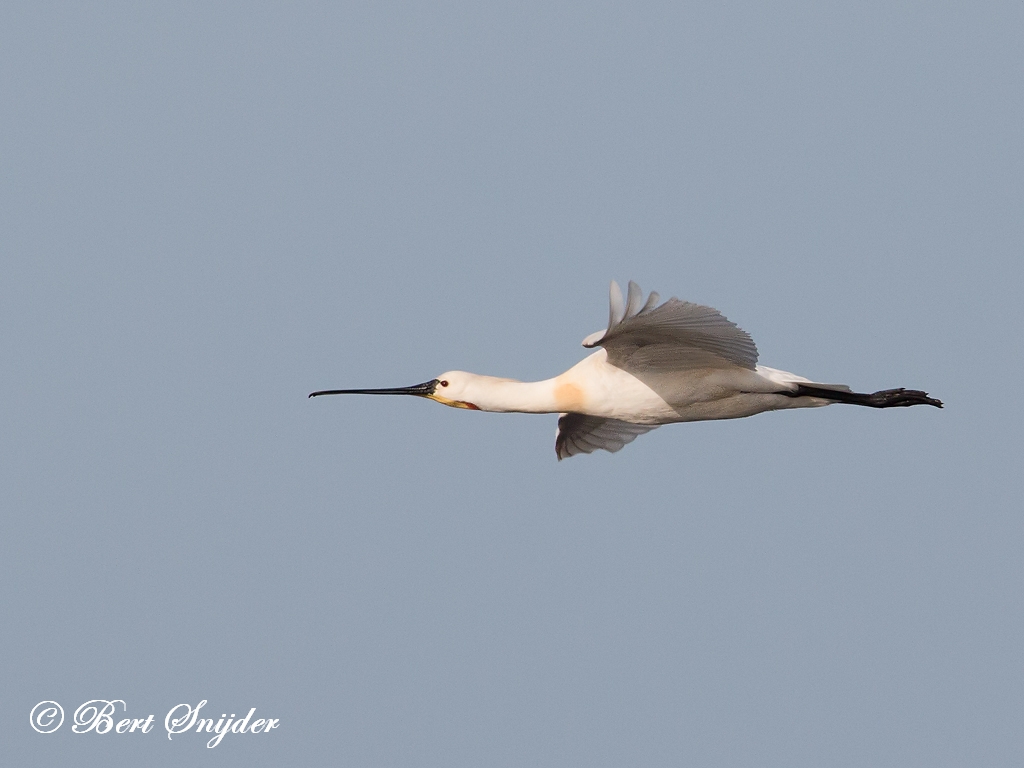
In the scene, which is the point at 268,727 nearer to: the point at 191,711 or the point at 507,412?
the point at 191,711

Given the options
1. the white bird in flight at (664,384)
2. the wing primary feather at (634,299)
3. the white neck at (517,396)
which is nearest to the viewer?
the wing primary feather at (634,299)

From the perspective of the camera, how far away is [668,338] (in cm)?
1191

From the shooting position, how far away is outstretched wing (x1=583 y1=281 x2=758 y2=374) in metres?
11.1

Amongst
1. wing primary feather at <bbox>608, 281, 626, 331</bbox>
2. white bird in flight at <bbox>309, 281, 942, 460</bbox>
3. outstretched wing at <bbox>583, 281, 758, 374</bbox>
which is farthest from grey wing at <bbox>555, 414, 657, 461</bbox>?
wing primary feather at <bbox>608, 281, 626, 331</bbox>

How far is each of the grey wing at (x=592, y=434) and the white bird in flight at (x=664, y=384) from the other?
2.36 feet

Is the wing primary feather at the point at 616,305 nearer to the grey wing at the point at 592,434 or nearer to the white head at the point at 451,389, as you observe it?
the white head at the point at 451,389

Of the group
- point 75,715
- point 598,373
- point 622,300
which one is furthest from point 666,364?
point 75,715

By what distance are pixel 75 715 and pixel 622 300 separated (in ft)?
18.5

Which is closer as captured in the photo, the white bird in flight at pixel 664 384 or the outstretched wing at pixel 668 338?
the outstretched wing at pixel 668 338

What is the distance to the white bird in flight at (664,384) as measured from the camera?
11.7 metres

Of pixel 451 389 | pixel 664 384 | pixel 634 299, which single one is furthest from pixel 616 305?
pixel 451 389

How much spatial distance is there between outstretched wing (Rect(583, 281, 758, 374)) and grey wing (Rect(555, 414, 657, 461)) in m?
1.82

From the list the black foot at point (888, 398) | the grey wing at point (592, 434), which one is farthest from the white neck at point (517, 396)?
the black foot at point (888, 398)

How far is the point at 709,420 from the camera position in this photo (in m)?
12.8
